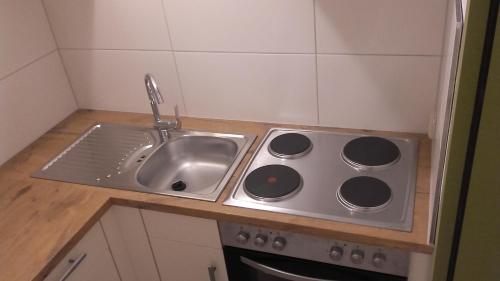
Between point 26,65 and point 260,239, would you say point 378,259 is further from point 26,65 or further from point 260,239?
point 26,65

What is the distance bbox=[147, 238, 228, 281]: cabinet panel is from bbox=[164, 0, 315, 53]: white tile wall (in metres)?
0.69

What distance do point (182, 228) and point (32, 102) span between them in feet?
2.73

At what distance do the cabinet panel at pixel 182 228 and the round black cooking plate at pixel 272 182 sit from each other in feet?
0.52

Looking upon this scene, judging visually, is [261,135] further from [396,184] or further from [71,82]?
[71,82]

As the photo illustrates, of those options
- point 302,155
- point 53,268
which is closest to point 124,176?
point 53,268

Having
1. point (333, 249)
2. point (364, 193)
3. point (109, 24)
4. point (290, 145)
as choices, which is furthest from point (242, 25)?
point (333, 249)

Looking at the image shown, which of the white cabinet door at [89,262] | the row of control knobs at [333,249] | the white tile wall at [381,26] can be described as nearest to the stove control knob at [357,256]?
the row of control knobs at [333,249]

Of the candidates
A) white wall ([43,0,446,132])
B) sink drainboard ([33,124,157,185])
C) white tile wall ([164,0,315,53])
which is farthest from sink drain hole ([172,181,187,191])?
white tile wall ([164,0,315,53])

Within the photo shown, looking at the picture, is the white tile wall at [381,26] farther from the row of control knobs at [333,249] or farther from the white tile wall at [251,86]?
the row of control knobs at [333,249]

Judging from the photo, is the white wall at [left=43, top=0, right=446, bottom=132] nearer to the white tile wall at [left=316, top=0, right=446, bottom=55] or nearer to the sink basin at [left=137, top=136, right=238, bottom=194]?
the white tile wall at [left=316, top=0, right=446, bottom=55]

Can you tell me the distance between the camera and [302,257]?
1.30 meters

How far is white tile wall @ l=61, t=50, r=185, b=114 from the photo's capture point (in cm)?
174

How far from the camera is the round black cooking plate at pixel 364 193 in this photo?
4.06ft

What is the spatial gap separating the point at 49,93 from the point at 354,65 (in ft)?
3.97
